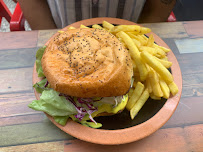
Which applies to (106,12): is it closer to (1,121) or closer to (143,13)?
(143,13)

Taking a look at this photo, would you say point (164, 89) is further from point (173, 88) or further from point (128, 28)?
point (128, 28)

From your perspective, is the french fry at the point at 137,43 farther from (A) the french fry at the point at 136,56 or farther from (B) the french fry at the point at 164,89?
(B) the french fry at the point at 164,89

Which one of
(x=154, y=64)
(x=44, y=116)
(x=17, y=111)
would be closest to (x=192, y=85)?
(x=154, y=64)

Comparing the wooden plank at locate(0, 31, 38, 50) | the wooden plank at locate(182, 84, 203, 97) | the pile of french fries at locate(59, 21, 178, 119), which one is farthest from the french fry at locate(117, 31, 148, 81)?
the wooden plank at locate(0, 31, 38, 50)

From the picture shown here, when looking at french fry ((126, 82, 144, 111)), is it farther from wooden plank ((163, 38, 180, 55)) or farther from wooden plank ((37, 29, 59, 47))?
wooden plank ((37, 29, 59, 47))

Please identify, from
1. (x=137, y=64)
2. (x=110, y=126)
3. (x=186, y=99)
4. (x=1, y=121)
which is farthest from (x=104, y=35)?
(x=1, y=121)

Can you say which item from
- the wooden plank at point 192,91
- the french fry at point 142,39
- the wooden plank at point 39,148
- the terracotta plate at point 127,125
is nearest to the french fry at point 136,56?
the french fry at point 142,39

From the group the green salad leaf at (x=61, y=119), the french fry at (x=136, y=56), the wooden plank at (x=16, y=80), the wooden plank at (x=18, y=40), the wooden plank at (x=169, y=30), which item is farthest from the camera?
the wooden plank at (x=169, y=30)
